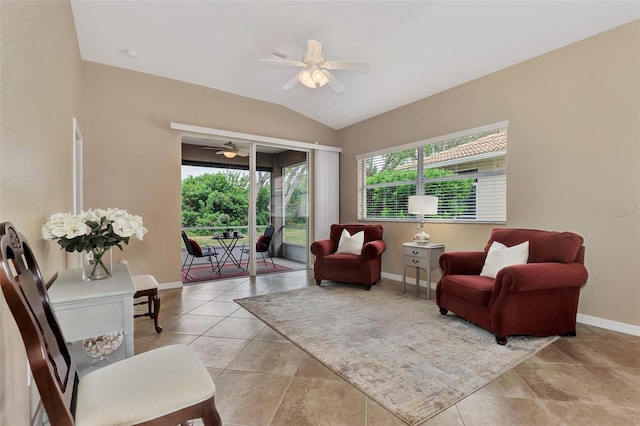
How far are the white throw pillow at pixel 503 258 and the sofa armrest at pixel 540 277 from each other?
23 cm

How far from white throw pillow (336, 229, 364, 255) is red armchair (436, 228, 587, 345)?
189cm

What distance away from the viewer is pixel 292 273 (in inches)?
219

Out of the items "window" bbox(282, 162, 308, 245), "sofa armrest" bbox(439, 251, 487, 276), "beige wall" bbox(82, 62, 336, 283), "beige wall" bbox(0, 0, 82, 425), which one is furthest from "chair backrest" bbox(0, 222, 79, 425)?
"window" bbox(282, 162, 308, 245)

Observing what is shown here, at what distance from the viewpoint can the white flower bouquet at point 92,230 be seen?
1578 mm

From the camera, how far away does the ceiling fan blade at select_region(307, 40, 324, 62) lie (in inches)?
120

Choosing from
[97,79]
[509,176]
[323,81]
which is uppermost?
[97,79]

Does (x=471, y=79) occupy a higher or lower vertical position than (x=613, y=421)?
higher

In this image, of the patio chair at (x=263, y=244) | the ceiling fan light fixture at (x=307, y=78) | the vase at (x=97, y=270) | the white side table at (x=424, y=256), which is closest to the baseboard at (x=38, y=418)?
the vase at (x=97, y=270)

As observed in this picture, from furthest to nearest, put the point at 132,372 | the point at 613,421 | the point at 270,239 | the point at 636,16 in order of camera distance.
Result: the point at 270,239 → the point at 636,16 → the point at 613,421 → the point at 132,372

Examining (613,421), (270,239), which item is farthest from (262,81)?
(613,421)

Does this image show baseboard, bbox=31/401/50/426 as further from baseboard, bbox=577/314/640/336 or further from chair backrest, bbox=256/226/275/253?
baseboard, bbox=577/314/640/336

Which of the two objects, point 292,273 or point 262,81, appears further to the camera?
point 292,273

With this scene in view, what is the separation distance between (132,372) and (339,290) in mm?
3336

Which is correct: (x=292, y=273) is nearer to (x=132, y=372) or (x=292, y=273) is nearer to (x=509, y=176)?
(x=509, y=176)
